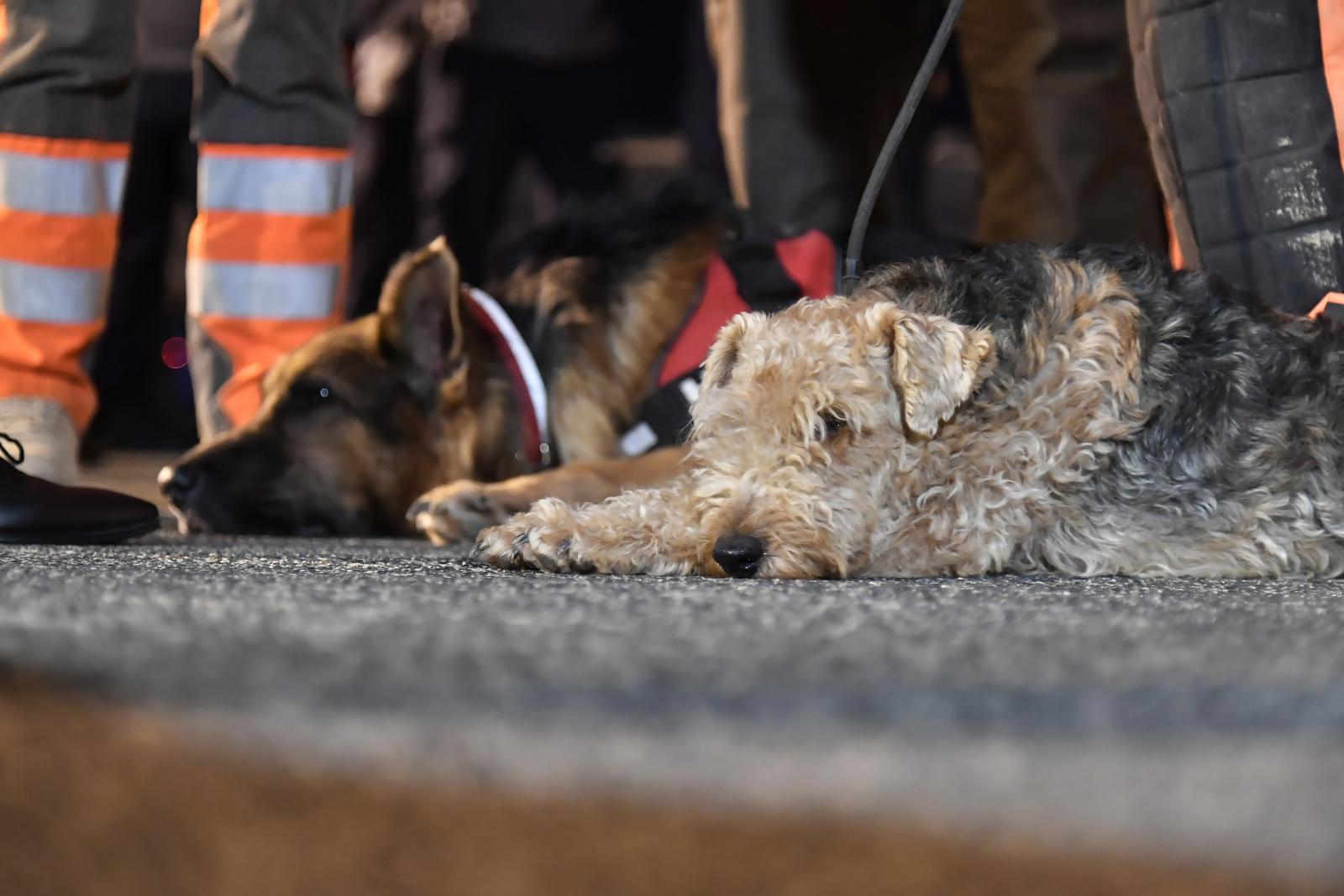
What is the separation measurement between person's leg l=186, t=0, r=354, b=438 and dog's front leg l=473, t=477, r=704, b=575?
1.53 m

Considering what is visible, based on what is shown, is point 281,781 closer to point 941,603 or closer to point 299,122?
point 941,603

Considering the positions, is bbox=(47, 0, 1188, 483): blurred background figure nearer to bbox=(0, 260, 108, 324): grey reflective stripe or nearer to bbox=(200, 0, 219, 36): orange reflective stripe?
bbox=(0, 260, 108, 324): grey reflective stripe

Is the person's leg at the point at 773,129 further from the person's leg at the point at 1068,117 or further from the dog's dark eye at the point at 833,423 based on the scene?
the dog's dark eye at the point at 833,423

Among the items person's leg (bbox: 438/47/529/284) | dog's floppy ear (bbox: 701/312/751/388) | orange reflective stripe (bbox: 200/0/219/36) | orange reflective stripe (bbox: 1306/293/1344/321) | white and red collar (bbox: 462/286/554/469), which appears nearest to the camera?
dog's floppy ear (bbox: 701/312/751/388)

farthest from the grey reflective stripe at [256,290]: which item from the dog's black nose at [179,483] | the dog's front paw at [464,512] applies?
the dog's front paw at [464,512]

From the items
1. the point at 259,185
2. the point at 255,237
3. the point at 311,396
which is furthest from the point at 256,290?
the point at 311,396

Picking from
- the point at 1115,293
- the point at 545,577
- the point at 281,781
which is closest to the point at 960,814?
the point at 281,781

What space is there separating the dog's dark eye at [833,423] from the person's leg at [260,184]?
71.4 inches

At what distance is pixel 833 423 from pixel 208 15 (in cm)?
229

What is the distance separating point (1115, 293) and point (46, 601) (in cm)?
164

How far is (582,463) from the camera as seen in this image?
279cm

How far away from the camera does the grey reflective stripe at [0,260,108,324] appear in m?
2.91

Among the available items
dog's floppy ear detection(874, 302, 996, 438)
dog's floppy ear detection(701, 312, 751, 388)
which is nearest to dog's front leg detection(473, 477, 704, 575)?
dog's floppy ear detection(701, 312, 751, 388)

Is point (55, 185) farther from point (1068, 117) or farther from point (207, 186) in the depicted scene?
point (1068, 117)
